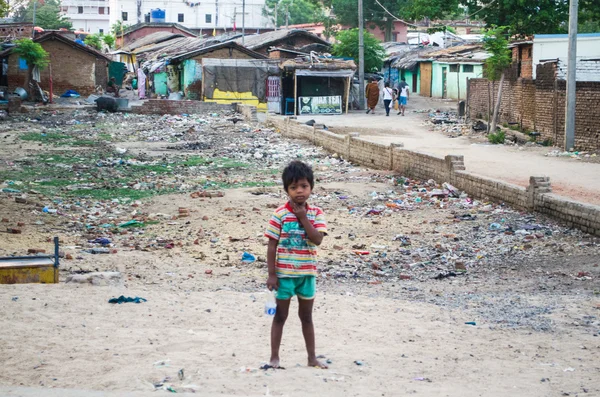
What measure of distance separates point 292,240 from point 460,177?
9807 mm

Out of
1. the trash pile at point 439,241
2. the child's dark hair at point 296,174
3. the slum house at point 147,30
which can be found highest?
the slum house at point 147,30

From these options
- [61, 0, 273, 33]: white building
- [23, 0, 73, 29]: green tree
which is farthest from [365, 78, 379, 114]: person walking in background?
[61, 0, 273, 33]: white building

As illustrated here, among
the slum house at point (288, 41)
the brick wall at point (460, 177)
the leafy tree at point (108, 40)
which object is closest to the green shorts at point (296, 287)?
the brick wall at point (460, 177)

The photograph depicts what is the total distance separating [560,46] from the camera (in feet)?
94.3

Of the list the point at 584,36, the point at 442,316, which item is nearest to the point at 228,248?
the point at 442,316

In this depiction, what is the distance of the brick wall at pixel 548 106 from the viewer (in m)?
19.8

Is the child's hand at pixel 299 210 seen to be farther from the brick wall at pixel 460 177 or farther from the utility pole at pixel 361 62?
the utility pole at pixel 361 62

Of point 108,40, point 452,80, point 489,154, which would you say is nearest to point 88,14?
point 108,40

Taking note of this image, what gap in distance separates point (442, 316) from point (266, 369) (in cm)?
231

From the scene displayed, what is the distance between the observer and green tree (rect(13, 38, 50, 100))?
1545 inches

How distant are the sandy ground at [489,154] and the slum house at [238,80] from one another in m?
5.48

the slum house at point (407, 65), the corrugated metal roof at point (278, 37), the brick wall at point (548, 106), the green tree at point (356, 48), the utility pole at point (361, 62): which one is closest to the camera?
the brick wall at point (548, 106)

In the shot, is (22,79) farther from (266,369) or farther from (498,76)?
(266,369)

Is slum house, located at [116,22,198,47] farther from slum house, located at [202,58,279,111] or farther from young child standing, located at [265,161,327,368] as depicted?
young child standing, located at [265,161,327,368]
